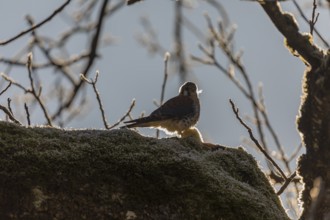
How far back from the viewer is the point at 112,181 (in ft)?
8.96

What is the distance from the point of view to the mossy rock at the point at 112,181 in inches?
101

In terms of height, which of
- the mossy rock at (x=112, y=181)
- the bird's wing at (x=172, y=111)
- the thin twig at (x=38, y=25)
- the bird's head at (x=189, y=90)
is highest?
Result: the bird's head at (x=189, y=90)

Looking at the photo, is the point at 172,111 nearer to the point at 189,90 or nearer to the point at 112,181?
the point at 189,90

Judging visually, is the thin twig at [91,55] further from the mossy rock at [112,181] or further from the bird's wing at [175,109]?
the mossy rock at [112,181]

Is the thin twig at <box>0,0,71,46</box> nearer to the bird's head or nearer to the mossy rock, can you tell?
the mossy rock

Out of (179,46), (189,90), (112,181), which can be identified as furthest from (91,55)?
(112,181)

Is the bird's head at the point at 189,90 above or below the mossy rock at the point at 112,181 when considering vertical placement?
above

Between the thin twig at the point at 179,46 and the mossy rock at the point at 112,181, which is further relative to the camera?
the thin twig at the point at 179,46

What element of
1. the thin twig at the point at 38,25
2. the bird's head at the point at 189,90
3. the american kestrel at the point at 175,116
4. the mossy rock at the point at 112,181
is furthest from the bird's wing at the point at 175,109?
the mossy rock at the point at 112,181

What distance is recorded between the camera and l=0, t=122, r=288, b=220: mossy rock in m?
2.56

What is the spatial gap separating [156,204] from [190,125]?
4.05 m

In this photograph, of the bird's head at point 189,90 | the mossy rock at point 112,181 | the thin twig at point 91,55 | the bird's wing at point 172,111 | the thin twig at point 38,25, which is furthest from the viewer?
the bird's head at point 189,90

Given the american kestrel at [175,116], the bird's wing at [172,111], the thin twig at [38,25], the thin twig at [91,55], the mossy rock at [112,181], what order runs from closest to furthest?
the mossy rock at [112,181] → the thin twig at [38,25] → the thin twig at [91,55] → the bird's wing at [172,111] → the american kestrel at [175,116]

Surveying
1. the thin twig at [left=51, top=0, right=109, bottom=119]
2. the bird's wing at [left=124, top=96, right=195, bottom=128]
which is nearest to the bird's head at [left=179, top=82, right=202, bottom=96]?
the bird's wing at [left=124, top=96, right=195, bottom=128]
